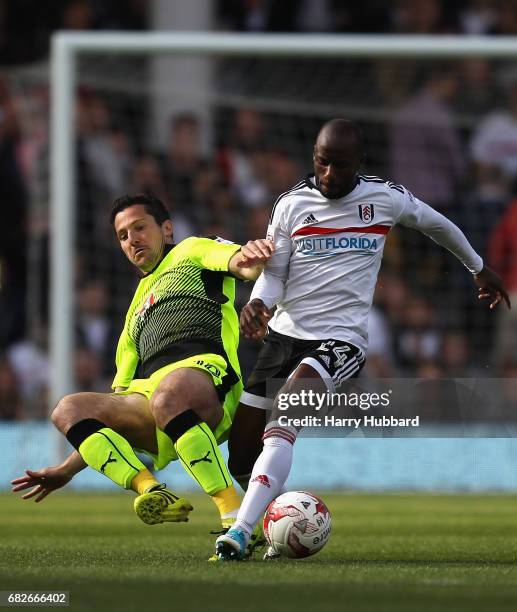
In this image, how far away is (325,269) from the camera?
6.61 meters

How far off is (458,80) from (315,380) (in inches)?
331

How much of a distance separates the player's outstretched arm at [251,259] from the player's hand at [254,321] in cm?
20

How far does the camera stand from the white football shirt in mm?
6586

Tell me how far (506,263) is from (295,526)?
291 inches

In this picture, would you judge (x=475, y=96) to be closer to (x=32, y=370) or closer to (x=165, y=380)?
(x=32, y=370)

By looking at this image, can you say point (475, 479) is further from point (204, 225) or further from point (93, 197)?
point (93, 197)

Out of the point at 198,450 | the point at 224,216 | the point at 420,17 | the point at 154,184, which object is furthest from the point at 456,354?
the point at 198,450

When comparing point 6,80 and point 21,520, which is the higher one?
point 6,80

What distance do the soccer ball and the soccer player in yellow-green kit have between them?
0.61ft

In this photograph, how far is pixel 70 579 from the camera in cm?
539

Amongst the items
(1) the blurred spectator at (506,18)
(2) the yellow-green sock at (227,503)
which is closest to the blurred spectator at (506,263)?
(1) the blurred spectator at (506,18)

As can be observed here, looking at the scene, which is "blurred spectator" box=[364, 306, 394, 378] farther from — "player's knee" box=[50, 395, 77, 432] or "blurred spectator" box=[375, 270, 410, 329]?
"player's knee" box=[50, 395, 77, 432]

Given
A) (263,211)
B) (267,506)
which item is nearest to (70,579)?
(267,506)

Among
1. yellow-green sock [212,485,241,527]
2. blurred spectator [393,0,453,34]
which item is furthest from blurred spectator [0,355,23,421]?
yellow-green sock [212,485,241,527]
